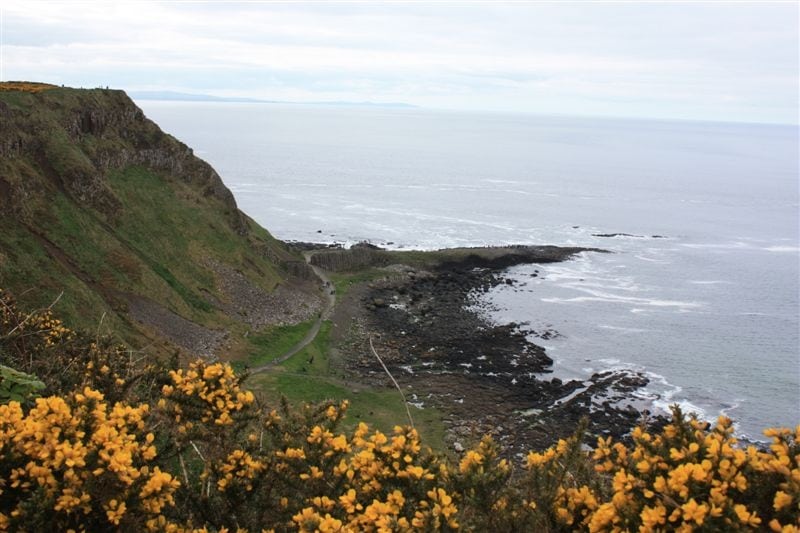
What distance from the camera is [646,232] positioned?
12331 centimetres

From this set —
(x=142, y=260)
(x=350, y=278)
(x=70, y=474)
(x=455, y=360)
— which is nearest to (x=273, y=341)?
(x=142, y=260)

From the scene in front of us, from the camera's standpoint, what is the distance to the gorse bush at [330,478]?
6.88 metres

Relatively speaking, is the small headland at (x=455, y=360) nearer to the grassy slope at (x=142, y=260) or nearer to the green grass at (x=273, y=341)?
the grassy slope at (x=142, y=260)

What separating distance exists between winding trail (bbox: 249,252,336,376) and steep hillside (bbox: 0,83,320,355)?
61.4 inches

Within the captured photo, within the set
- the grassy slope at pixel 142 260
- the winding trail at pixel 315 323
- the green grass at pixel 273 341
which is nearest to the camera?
the grassy slope at pixel 142 260

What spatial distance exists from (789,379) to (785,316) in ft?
71.0

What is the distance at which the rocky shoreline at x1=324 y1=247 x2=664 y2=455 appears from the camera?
146ft

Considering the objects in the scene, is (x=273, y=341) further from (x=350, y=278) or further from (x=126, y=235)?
(x=350, y=278)

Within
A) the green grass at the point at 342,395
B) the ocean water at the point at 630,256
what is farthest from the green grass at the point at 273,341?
the ocean water at the point at 630,256

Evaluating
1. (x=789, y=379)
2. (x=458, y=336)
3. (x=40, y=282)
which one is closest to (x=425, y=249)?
(x=458, y=336)

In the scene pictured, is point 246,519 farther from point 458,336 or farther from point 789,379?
Answer: point 789,379

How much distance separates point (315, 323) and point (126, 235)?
18314mm

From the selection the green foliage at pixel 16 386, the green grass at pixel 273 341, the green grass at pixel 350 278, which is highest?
the green foliage at pixel 16 386

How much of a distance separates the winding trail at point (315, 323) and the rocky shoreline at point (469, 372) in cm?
165
